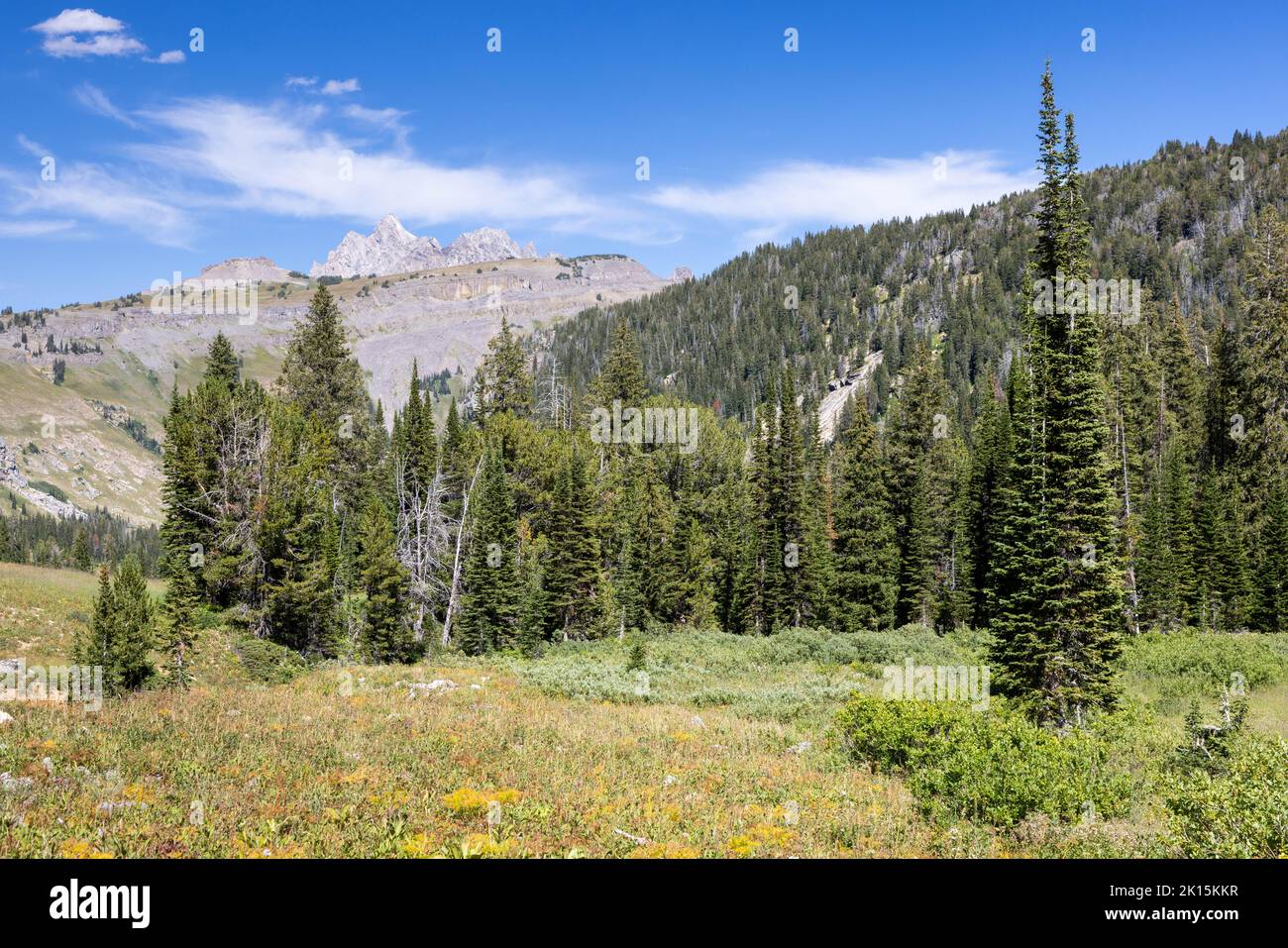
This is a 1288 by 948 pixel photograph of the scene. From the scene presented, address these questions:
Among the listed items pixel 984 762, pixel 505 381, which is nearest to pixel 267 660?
pixel 984 762

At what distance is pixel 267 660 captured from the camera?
95.1 ft

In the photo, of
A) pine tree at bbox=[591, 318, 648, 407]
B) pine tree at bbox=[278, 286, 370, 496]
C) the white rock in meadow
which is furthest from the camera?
pine tree at bbox=[591, 318, 648, 407]

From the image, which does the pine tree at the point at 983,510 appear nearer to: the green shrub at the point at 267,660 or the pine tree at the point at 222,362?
the green shrub at the point at 267,660

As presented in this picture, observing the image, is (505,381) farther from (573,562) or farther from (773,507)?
(773,507)

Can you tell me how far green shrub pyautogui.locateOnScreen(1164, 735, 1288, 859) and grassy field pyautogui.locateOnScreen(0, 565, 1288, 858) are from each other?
537 millimetres

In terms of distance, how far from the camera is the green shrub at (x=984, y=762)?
35.7ft

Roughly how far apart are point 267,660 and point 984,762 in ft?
89.8

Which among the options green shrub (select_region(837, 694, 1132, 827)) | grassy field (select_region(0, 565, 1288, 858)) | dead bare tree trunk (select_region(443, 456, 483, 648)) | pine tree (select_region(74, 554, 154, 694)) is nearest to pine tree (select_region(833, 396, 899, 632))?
dead bare tree trunk (select_region(443, 456, 483, 648))

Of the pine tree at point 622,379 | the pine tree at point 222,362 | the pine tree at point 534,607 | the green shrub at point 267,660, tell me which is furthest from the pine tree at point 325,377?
the green shrub at point 267,660

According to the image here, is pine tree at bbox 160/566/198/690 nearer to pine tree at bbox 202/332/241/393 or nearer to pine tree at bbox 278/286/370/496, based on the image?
pine tree at bbox 202/332/241/393

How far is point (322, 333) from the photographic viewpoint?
56.9m

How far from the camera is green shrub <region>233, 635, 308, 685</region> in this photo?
26.6 m

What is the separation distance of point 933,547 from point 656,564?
2164cm
